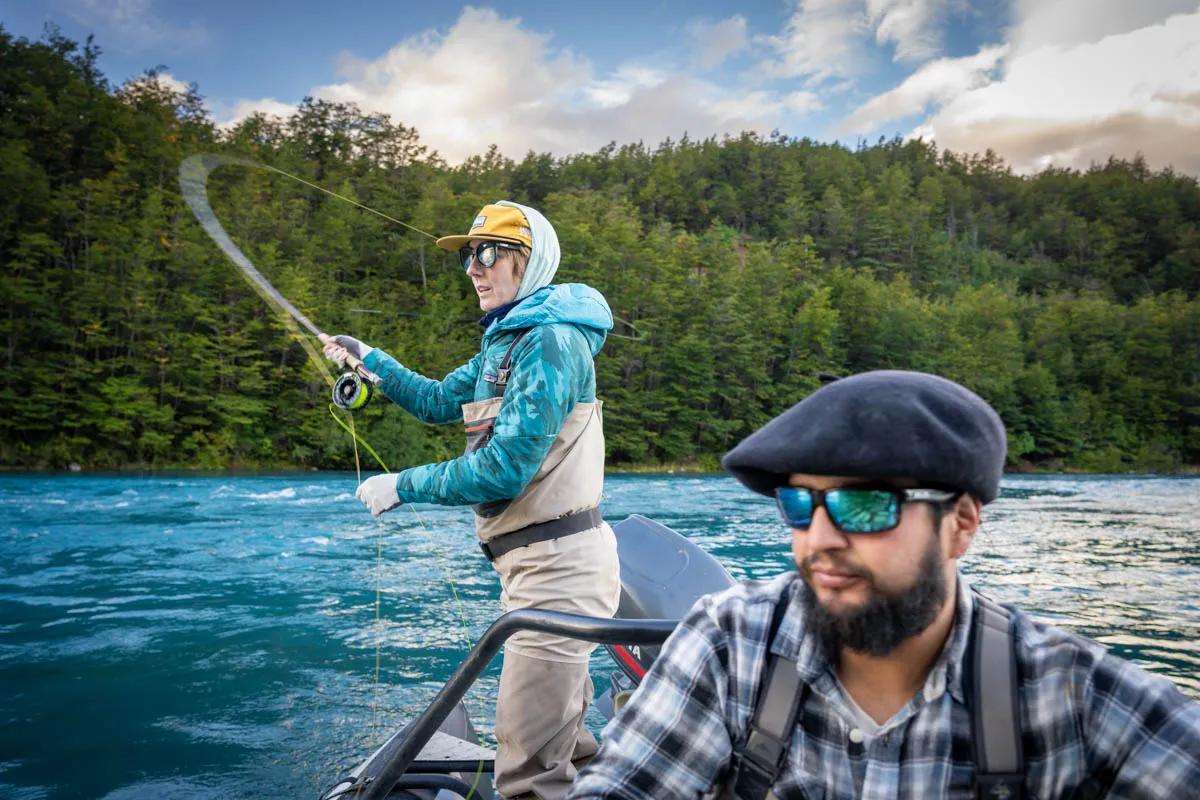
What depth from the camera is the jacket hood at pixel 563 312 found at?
104 inches

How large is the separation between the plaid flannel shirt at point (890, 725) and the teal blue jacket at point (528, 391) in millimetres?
1070

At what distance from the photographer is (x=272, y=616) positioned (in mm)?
7750

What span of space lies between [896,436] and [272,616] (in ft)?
24.7

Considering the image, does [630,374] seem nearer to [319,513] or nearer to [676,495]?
[676,495]

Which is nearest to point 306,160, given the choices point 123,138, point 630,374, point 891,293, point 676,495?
point 123,138

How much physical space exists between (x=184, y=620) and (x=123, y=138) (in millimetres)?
39361

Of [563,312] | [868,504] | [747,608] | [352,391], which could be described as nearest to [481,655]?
[747,608]

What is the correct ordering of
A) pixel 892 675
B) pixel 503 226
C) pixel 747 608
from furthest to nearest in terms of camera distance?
pixel 503 226, pixel 747 608, pixel 892 675

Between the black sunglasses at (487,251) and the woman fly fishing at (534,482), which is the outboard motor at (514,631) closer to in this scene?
the woman fly fishing at (534,482)

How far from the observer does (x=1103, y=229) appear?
104125mm

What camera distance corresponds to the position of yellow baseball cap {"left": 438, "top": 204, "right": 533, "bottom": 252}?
2857 mm

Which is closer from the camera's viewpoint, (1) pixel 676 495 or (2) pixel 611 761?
(2) pixel 611 761

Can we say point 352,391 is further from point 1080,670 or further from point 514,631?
point 1080,670

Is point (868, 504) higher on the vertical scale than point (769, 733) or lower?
higher
